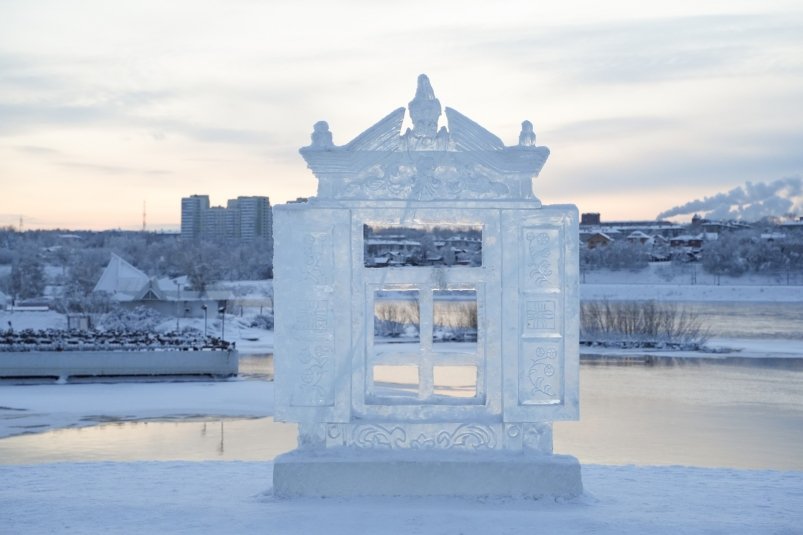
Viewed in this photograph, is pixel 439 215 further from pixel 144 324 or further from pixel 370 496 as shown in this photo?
pixel 144 324

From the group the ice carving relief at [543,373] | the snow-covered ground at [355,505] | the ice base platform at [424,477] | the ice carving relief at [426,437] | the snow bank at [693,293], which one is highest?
the snow bank at [693,293]

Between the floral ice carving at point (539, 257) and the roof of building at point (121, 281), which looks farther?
the roof of building at point (121, 281)

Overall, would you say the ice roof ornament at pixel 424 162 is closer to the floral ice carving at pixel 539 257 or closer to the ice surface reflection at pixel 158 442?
the floral ice carving at pixel 539 257

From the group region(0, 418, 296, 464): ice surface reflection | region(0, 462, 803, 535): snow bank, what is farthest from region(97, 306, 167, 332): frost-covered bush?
region(0, 462, 803, 535): snow bank

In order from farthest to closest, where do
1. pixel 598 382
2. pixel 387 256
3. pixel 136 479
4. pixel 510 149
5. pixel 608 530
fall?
pixel 598 382
pixel 387 256
pixel 136 479
pixel 510 149
pixel 608 530

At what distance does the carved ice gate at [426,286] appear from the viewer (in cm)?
781

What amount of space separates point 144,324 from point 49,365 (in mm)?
18456

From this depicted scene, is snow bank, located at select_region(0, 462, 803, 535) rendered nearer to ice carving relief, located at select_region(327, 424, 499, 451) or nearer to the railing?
ice carving relief, located at select_region(327, 424, 499, 451)

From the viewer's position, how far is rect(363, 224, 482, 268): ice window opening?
9.41 m

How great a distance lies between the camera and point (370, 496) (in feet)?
25.1

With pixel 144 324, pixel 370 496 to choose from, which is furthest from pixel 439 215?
pixel 144 324

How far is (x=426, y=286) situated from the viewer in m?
7.98

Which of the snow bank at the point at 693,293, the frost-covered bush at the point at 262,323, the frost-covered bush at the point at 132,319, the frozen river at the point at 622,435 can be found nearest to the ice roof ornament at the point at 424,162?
the frozen river at the point at 622,435

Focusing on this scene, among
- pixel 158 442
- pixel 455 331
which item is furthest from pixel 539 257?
pixel 455 331
